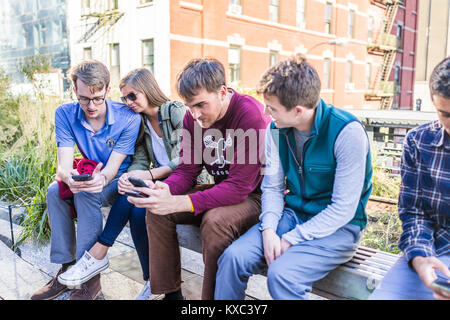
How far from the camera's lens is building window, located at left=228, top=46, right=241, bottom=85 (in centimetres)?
1644

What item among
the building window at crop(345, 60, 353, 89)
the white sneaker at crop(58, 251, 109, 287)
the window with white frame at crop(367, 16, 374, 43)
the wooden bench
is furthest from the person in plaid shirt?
the window with white frame at crop(367, 16, 374, 43)

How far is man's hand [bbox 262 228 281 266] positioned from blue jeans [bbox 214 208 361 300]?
0.04 m

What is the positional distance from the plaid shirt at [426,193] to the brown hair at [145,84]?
1844 mm

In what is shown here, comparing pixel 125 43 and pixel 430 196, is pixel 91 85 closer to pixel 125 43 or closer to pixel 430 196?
pixel 430 196

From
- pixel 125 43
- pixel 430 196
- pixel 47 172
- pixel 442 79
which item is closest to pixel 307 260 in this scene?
pixel 430 196

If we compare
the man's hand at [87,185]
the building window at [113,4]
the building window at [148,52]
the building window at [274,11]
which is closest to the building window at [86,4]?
the building window at [113,4]

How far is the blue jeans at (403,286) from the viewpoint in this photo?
60.9 inches

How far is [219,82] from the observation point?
2275 mm

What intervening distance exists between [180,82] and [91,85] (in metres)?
0.85

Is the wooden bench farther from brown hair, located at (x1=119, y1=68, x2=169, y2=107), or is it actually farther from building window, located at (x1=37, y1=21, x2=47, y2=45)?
building window, located at (x1=37, y1=21, x2=47, y2=45)

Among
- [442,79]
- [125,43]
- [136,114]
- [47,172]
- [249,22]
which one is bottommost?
[47,172]

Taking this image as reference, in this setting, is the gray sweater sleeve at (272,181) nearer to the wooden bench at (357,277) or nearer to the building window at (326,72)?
the wooden bench at (357,277)

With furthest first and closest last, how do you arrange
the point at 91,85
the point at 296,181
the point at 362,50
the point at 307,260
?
1. the point at 362,50
2. the point at 91,85
3. the point at 296,181
4. the point at 307,260

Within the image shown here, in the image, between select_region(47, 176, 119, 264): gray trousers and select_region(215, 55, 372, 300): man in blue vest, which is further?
select_region(47, 176, 119, 264): gray trousers
